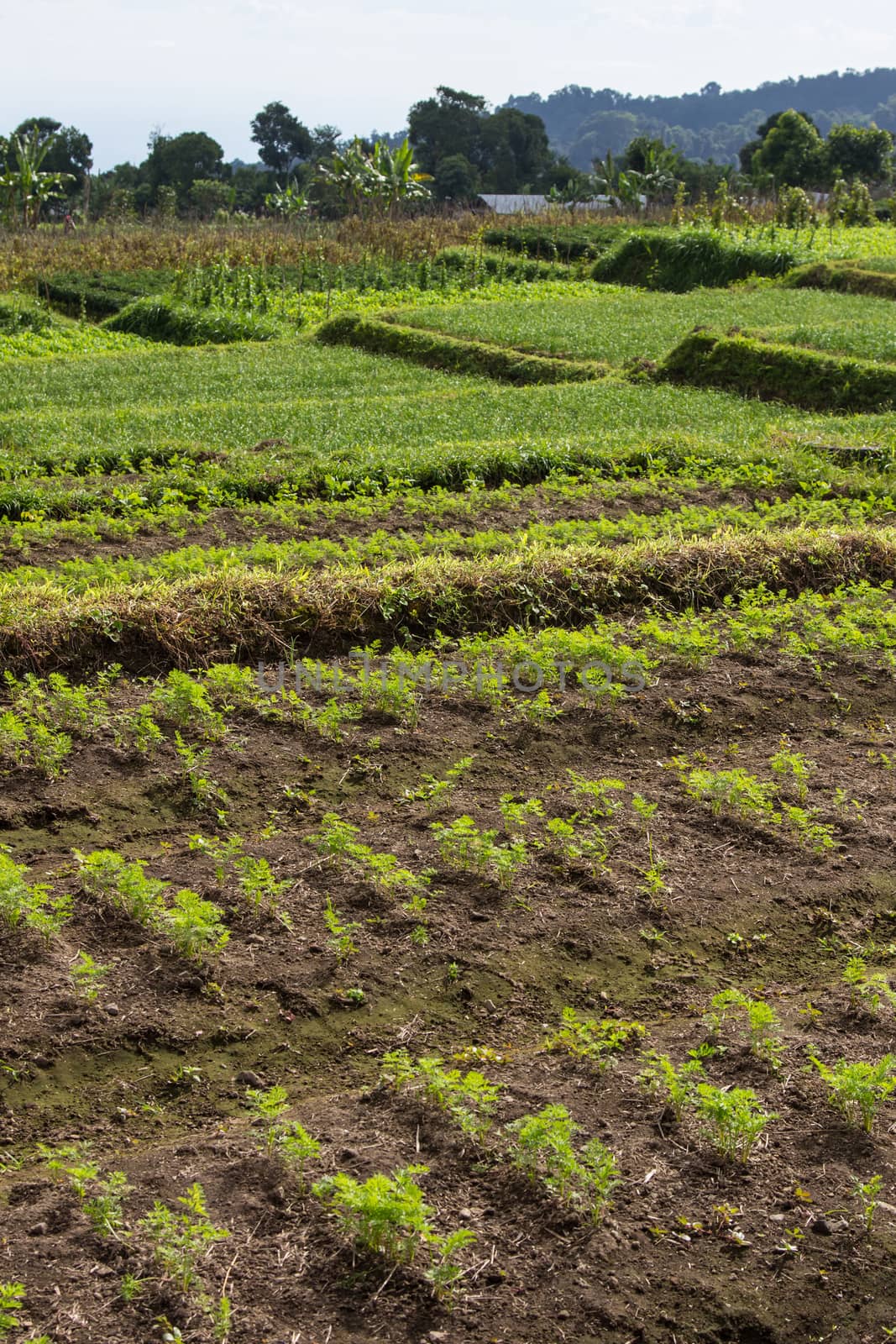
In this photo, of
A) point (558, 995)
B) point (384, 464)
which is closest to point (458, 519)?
point (384, 464)

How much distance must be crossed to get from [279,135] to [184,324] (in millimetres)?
58929

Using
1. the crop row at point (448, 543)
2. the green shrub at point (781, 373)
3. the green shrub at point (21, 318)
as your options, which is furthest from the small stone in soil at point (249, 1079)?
the green shrub at point (21, 318)

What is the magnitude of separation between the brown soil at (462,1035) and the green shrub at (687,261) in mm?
21425

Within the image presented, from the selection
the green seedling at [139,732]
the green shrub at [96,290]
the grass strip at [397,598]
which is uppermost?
the green shrub at [96,290]

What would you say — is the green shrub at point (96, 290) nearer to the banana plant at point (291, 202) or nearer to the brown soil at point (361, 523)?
the banana plant at point (291, 202)

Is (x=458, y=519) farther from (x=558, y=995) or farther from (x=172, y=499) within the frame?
(x=558, y=995)

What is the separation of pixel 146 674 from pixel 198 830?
1973 millimetres

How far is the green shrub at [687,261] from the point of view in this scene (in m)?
25.6

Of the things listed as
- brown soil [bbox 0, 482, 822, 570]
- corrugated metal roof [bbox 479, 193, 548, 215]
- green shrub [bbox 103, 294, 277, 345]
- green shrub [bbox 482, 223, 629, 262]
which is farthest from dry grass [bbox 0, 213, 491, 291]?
corrugated metal roof [bbox 479, 193, 548, 215]

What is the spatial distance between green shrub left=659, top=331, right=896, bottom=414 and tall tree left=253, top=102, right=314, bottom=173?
6428 cm

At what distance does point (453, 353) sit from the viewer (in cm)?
1805

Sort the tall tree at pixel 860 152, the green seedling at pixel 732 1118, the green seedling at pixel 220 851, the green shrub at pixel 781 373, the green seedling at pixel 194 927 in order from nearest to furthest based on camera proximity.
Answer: the green seedling at pixel 732 1118 → the green seedling at pixel 194 927 → the green seedling at pixel 220 851 → the green shrub at pixel 781 373 → the tall tree at pixel 860 152

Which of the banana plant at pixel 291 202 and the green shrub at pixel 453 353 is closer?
the green shrub at pixel 453 353

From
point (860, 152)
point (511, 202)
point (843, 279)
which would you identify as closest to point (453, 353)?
point (843, 279)
